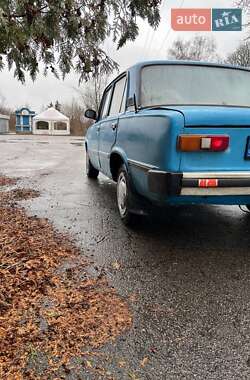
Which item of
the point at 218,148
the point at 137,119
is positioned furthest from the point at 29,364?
the point at 137,119

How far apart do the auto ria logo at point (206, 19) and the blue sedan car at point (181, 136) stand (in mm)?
10747

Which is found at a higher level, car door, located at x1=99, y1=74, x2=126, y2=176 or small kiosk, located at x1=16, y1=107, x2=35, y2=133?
small kiosk, located at x1=16, y1=107, x2=35, y2=133

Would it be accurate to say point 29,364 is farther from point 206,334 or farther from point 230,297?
point 230,297

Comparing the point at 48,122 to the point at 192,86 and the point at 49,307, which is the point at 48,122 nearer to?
the point at 192,86

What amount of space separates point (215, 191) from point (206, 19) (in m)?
13.1

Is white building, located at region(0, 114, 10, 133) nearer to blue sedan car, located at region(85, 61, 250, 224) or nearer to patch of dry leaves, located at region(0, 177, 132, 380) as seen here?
blue sedan car, located at region(85, 61, 250, 224)

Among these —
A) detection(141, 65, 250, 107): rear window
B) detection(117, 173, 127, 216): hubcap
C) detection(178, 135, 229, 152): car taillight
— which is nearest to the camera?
detection(178, 135, 229, 152): car taillight

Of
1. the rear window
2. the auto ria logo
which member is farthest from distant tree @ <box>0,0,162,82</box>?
the auto ria logo

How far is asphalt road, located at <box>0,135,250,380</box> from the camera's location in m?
2.03

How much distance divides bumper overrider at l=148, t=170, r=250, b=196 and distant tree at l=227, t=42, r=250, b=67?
40468 mm

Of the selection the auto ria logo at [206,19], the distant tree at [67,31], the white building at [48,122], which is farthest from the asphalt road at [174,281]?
the white building at [48,122]

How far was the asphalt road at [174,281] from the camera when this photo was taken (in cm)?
203

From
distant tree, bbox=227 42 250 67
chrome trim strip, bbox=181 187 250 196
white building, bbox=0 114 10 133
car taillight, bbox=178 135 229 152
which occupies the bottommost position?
chrome trim strip, bbox=181 187 250 196

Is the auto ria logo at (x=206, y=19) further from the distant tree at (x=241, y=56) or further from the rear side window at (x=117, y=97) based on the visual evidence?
the distant tree at (x=241, y=56)
